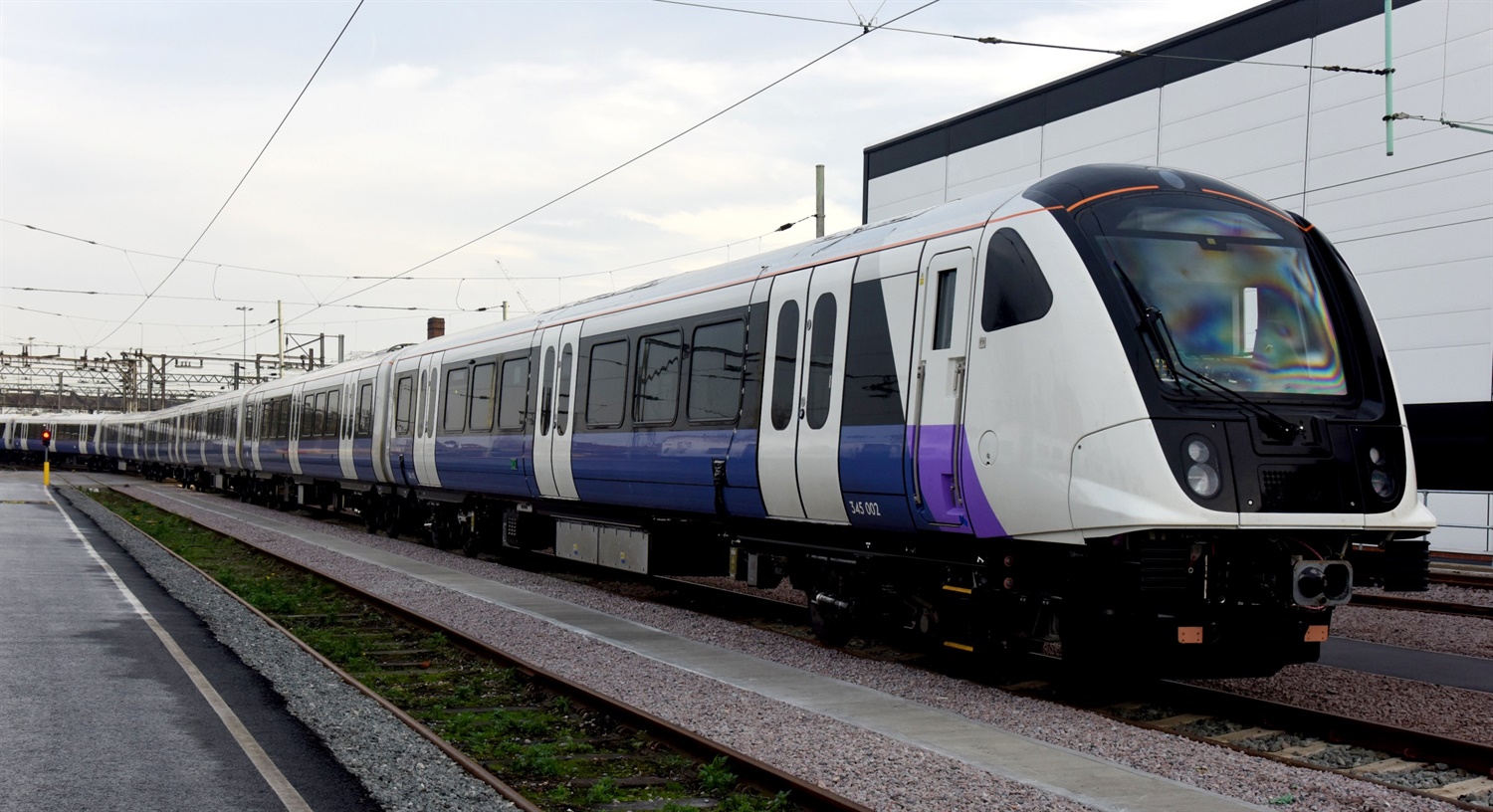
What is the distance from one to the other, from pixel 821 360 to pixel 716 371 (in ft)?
6.17

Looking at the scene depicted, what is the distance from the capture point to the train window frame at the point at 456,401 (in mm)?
19875

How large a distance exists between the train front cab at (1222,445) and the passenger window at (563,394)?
8337mm

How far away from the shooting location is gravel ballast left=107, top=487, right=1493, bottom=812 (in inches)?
256

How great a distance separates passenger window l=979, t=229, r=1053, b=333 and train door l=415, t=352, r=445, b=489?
46.1ft

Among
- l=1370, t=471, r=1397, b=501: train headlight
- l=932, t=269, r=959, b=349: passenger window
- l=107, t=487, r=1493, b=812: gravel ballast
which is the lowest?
l=107, t=487, r=1493, b=812: gravel ballast

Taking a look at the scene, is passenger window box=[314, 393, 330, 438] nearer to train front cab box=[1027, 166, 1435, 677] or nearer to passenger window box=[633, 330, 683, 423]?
passenger window box=[633, 330, 683, 423]

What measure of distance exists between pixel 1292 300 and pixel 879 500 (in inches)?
126

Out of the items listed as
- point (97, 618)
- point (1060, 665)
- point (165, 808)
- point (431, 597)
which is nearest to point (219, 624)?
point (97, 618)

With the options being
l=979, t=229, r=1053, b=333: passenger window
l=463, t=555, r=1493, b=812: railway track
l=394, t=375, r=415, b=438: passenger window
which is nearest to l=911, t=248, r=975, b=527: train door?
l=979, t=229, r=1053, b=333: passenger window

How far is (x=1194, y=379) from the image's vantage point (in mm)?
7926

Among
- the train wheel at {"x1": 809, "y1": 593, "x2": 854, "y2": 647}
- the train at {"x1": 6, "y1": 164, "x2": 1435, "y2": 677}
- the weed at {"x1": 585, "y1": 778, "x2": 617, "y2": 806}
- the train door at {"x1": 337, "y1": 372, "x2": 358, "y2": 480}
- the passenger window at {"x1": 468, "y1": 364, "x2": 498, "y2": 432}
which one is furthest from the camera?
the train door at {"x1": 337, "y1": 372, "x2": 358, "y2": 480}

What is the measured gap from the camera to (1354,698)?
367 inches

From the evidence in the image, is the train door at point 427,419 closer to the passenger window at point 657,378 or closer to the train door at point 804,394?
the passenger window at point 657,378

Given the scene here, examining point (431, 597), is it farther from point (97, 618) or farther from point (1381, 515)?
point (1381, 515)
